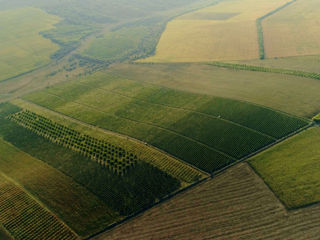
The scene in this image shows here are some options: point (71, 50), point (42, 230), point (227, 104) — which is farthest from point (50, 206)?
point (71, 50)

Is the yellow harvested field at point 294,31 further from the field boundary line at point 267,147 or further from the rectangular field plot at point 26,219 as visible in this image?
the rectangular field plot at point 26,219

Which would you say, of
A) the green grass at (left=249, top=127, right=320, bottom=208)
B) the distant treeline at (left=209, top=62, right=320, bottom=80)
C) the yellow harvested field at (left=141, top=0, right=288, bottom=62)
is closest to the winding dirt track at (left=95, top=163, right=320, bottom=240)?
the green grass at (left=249, top=127, right=320, bottom=208)

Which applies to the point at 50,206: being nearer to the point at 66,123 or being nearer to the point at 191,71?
the point at 66,123

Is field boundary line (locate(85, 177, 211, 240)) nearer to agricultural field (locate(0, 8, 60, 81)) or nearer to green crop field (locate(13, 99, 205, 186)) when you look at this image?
green crop field (locate(13, 99, 205, 186))

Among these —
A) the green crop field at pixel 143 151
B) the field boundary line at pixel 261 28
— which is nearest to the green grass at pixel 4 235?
the green crop field at pixel 143 151

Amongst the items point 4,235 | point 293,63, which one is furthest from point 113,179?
point 293,63

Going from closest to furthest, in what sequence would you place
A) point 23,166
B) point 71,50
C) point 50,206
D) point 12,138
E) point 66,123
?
point 50,206 → point 23,166 → point 12,138 → point 66,123 → point 71,50
